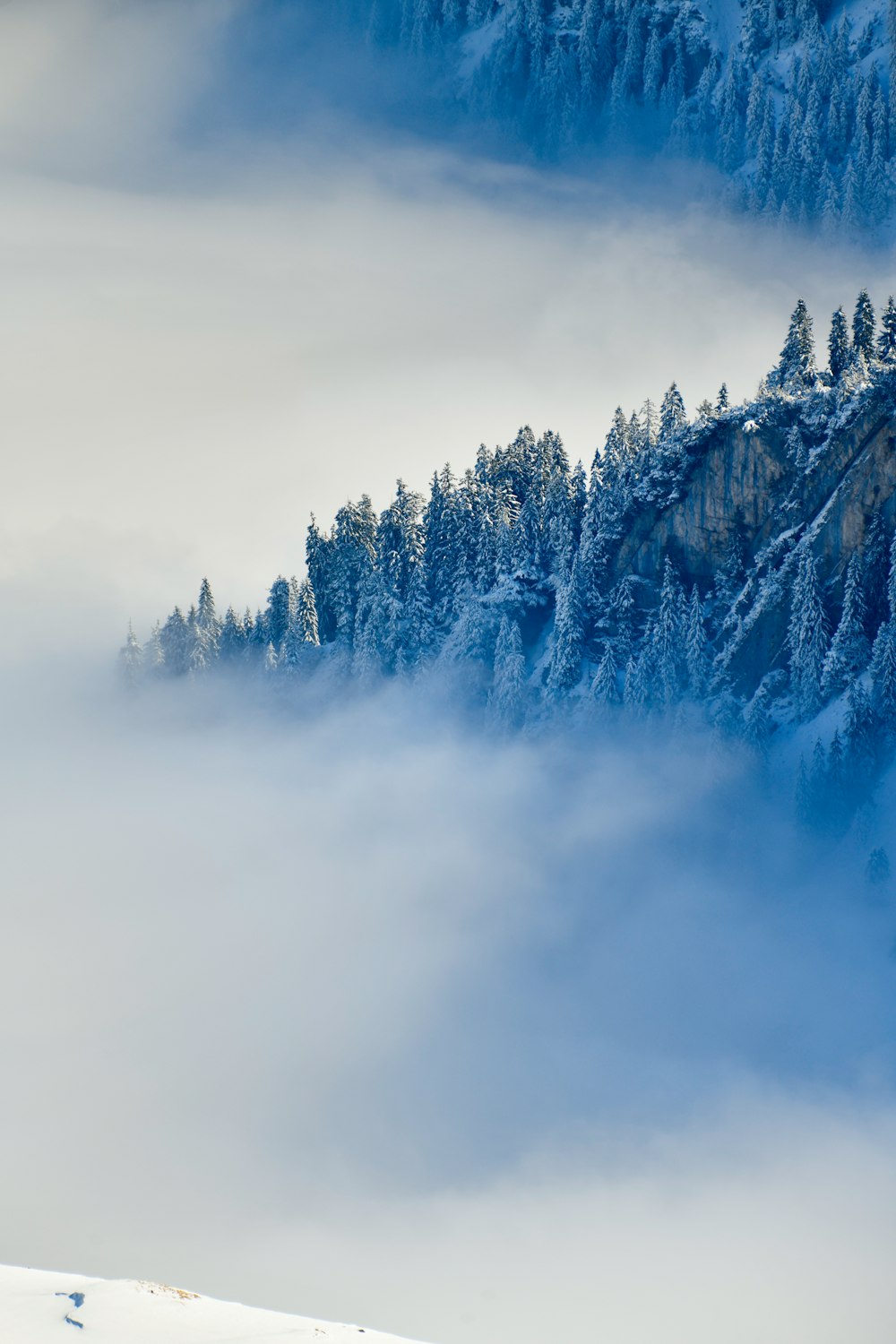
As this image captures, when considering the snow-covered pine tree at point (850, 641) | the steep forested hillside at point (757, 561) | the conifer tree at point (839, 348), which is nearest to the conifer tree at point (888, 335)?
the steep forested hillside at point (757, 561)

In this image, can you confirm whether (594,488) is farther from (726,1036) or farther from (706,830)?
(726,1036)

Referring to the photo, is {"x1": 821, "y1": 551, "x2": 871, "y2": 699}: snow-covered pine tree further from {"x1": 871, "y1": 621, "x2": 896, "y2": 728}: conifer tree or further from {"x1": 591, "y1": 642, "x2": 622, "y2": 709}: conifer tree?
{"x1": 591, "y1": 642, "x2": 622, "y2": 709}: conifer tree

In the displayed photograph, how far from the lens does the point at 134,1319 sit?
67.8 m

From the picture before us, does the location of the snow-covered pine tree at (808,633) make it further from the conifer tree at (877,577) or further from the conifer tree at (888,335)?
the conifer tree at (888,335)

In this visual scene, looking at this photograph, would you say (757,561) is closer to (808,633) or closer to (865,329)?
(808,633)

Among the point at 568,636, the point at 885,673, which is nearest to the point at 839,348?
the point at 885,673

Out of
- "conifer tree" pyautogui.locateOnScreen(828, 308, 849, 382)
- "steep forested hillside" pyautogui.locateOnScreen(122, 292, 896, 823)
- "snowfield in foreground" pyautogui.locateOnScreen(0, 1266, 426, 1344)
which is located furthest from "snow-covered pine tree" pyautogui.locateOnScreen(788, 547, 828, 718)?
"snowfield in foreground" pyautogui.locateOnScreen(0, 1266, 426, 1344)

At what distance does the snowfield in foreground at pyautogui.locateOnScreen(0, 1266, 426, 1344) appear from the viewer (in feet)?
217

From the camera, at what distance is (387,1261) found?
19562 centimetres

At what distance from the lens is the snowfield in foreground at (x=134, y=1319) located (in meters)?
66.2

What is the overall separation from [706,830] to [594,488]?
43.4m

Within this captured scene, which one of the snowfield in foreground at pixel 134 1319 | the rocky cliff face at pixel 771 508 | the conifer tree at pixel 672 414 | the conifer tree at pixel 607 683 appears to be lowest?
the snowfield in foreground at pixel 134 1319

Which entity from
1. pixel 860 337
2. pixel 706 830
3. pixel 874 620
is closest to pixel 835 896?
pixel 706 830

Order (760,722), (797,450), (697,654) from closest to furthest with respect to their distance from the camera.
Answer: (760,722)
(797,450)
(697,654)
